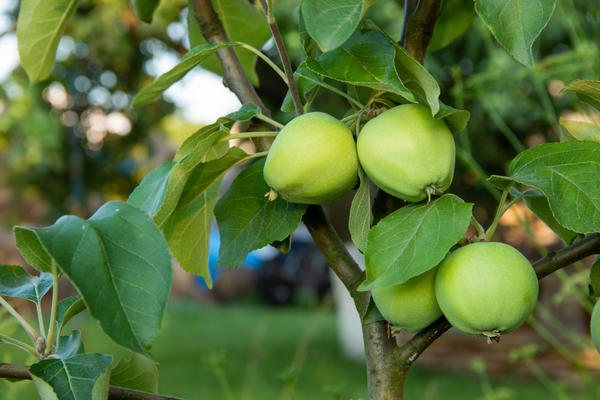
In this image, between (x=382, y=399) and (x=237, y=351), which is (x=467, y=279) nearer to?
(x=382, y=399)

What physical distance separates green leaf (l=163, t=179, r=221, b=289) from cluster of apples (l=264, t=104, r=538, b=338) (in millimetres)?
105

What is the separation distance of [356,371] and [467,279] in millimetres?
3104

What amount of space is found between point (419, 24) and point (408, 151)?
0.17 metres

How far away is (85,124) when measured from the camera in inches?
154

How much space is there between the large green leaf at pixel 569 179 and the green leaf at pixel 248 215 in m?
0.17

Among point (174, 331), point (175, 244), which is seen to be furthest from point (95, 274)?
point (174, 331)

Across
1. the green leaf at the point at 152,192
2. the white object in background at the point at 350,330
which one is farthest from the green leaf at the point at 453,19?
the white object in background at the point at 350,330

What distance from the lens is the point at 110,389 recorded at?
44cm

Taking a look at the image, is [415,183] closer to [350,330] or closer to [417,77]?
[417,77]

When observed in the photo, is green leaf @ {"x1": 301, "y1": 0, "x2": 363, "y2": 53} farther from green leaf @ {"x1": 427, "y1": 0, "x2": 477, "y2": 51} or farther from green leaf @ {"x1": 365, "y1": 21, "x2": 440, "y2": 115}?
green leaf @ {"x1": 427, "y1": 0, "x2": 477, "y2": 51}

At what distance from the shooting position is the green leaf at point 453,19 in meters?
0.67

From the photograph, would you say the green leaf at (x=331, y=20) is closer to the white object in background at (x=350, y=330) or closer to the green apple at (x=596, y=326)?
the green apple at (x=596, y=326)

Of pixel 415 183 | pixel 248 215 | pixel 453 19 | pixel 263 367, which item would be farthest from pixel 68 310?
pixel 263 367

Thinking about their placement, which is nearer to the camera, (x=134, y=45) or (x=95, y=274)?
(x=95, y=274)
